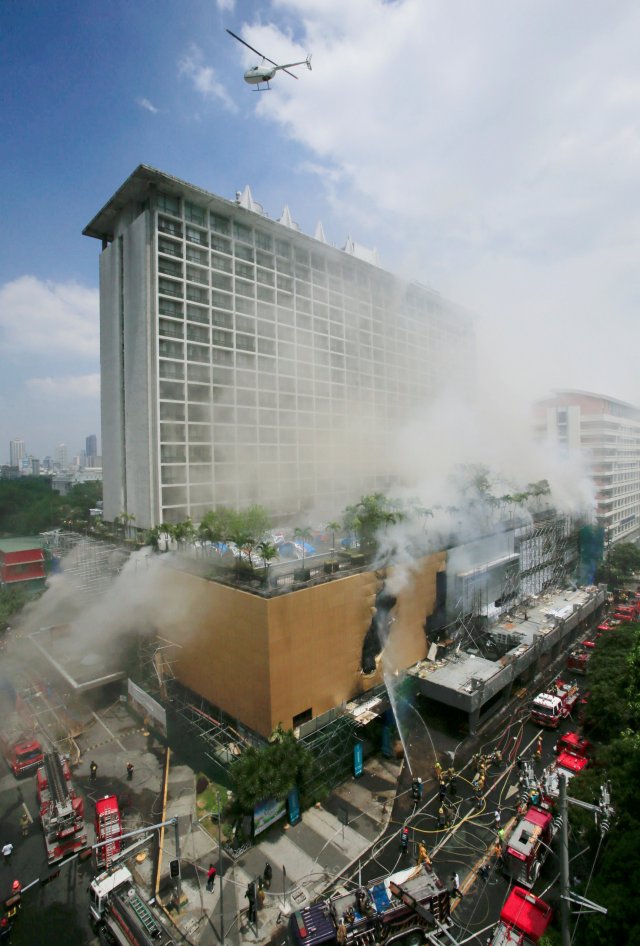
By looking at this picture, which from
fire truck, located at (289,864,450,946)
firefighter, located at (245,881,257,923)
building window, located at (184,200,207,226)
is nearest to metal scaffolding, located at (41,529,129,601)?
firefighter, located at (245,881,257,923)

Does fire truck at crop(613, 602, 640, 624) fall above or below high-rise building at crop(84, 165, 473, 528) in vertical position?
below

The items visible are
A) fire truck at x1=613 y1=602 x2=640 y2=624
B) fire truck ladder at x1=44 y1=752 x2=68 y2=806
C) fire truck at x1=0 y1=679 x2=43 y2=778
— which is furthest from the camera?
fire truck at x1=613 y1=602 x2=640 y2=624

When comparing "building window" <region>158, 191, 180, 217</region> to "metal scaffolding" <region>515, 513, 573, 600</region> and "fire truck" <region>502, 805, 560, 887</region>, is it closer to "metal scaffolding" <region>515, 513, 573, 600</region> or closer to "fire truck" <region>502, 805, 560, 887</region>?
"metal scaffolding" <region>515, 513, 573, 600</region>

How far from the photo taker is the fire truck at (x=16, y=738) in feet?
54.0

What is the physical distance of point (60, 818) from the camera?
1303 centimetres

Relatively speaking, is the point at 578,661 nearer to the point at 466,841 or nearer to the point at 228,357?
the point at 466,841

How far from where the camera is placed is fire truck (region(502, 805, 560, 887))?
38.3 ft

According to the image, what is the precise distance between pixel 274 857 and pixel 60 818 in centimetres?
588

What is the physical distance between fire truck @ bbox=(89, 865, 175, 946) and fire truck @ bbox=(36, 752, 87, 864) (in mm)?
2082

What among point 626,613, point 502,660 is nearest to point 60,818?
point 502,660

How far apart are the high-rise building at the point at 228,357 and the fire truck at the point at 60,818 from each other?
15594 mm

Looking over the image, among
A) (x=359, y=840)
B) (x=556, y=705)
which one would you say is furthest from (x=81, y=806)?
(x=556, y=705)

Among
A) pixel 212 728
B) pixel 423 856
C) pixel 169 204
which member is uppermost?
pixel 169 204

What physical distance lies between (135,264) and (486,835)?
31289 mm
